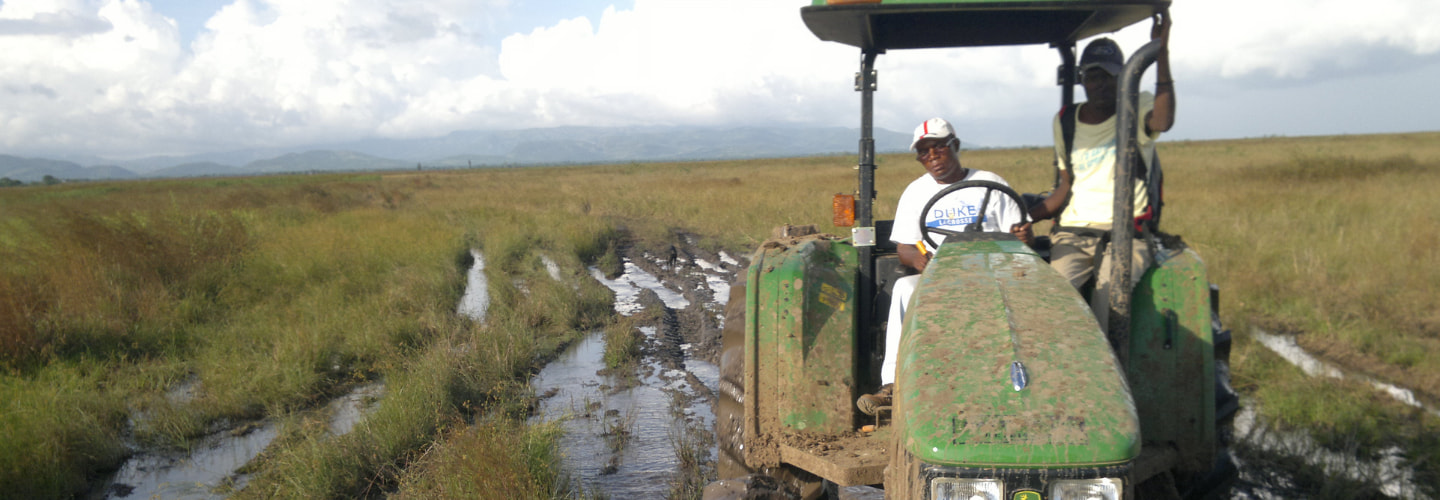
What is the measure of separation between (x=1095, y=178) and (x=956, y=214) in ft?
1.70

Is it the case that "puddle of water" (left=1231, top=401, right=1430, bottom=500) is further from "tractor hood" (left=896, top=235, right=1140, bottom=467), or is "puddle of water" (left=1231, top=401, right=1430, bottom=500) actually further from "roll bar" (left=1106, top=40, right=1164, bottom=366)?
"tractor hood" (left=896, top=235, right=1140, bottom=467)

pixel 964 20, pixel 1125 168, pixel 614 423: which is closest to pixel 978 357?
pixel 1125 168

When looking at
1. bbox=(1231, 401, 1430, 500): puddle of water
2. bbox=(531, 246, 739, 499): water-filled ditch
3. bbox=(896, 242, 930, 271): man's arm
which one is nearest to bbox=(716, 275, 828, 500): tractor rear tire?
bbox=(896, 242, 930, 271): man's arm

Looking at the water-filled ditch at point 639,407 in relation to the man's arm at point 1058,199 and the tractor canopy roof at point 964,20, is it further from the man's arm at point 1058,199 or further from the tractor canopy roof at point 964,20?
the tractor canopy roof at point 964,20

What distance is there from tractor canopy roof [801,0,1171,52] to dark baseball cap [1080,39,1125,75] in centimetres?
9

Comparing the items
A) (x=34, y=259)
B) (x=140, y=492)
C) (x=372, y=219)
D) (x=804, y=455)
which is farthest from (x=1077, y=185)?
(x=372, y=219)

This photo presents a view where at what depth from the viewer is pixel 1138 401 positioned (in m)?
2.63

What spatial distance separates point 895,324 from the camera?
2.96 meters

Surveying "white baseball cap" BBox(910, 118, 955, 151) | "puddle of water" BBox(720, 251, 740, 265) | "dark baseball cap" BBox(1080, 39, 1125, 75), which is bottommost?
"puddle of water" BBox(720, 251, 740, 265)

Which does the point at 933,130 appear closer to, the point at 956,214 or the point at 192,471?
the point at 956,214

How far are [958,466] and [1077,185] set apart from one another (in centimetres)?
180

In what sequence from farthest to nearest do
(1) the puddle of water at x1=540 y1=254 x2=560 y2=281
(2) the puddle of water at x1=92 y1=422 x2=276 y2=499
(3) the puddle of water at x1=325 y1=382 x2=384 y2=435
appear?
1. (1) the puddle of water at x1=540 y1=254 x2=560 y2=281
2. (3) the puddle of water at x1=325 y1=382 x2=384 y2=435
3. (2) the puddle of water at x1=92 y1=422 x2=276 y2=499

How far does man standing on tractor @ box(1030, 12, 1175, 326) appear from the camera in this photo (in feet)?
8.75

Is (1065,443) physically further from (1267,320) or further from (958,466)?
(1267,320)
